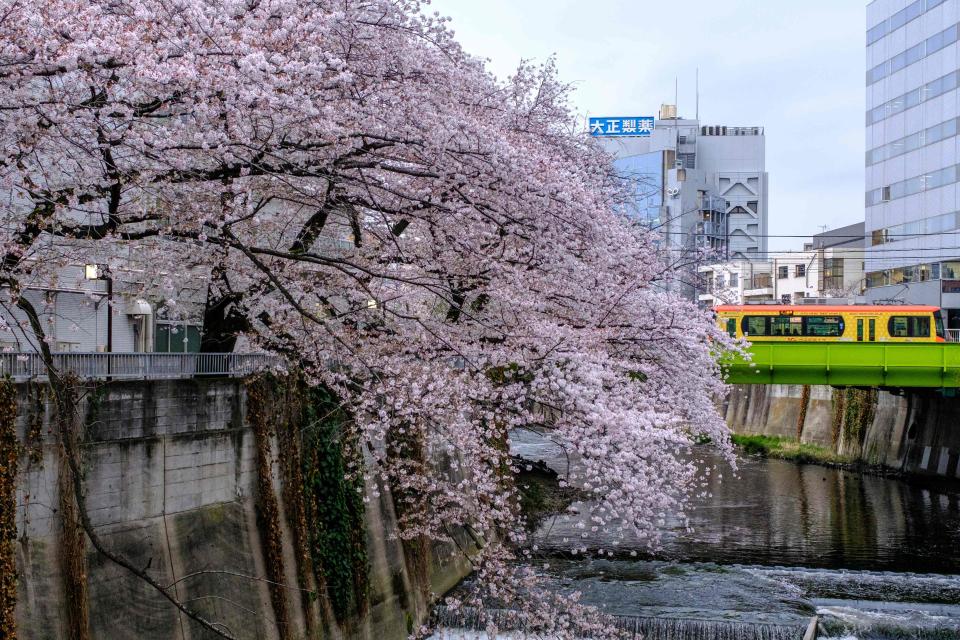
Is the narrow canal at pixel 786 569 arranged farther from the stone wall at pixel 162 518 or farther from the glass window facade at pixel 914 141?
the glass window facade at pixel 914 141

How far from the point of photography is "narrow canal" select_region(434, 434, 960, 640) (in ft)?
65.5

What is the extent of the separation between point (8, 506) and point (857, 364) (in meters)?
27.0

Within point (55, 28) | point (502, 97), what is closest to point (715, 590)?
point (502, 97)

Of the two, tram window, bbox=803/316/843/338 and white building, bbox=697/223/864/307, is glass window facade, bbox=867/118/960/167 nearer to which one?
white building, bbox=697/223/864/307

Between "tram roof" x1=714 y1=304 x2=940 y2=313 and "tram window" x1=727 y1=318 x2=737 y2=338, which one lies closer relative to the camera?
"tram roof" x1=714 y1=304 x2=940 y2=313

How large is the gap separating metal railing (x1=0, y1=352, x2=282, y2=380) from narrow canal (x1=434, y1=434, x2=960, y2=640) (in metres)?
5.92

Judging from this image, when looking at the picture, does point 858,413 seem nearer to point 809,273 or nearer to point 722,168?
point 809,273

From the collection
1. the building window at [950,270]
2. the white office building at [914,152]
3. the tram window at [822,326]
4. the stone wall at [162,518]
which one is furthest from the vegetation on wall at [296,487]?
the building window at [950,270]

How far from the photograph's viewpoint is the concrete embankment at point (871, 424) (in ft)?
133

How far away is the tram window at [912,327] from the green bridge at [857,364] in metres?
7.54

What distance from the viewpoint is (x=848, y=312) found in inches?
1592

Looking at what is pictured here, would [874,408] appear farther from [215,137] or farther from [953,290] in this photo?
[215,137]

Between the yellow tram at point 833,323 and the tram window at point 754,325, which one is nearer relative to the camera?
the yellow tram at point 833,323

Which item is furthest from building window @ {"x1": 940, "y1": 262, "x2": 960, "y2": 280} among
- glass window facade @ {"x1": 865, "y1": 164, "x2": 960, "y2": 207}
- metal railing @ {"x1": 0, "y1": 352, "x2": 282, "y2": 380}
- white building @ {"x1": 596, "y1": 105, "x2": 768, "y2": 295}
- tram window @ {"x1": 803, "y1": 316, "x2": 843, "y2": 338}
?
metal railing @ {"x1": 0, "y1": 352, "x2": 282, "y2": 380}
